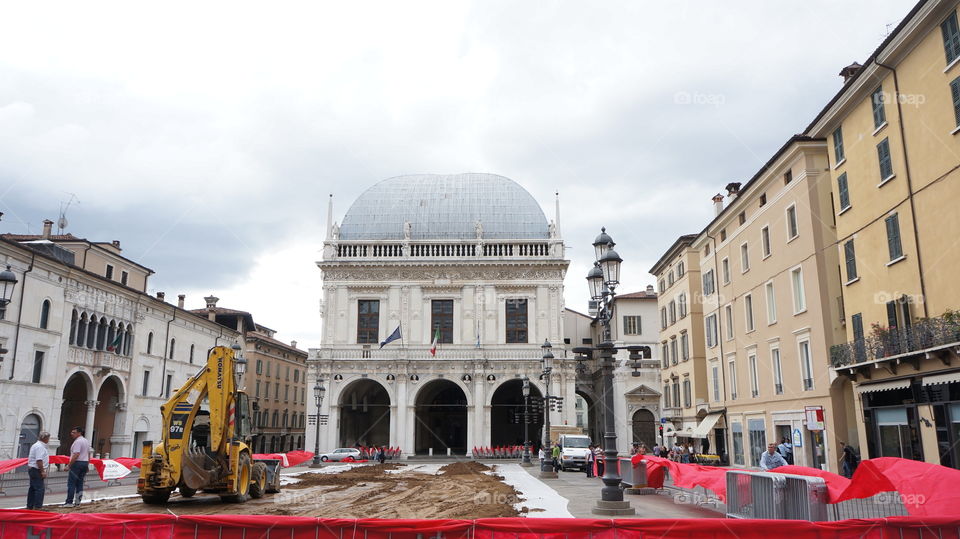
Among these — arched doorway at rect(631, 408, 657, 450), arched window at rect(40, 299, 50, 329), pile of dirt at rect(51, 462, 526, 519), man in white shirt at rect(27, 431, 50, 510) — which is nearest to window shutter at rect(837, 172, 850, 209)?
pile of dirt at rect(51, 462, 526, 519)

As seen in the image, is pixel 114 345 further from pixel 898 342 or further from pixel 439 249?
pixel 898 342

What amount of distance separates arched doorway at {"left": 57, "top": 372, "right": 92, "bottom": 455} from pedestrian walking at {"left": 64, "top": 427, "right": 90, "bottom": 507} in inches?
1045

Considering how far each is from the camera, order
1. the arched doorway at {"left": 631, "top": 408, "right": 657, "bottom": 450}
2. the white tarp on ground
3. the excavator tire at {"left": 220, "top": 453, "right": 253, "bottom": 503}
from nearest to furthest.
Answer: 1. the white tarp on ground
2. the excavator tire at {"left": 220, "top": 453, "right": 253, "bottom": 503}
3. the arched doorway at {"left": 631, "top": 408, "right": 657, "bottom": 450}

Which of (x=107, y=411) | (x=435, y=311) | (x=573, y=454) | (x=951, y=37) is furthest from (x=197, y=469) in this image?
(x=435, y=311)

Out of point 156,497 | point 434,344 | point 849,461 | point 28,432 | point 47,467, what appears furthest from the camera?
point 434,344

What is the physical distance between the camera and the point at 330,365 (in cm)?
5634

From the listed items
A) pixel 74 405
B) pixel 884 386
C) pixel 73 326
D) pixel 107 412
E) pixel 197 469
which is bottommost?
pixel 197 469

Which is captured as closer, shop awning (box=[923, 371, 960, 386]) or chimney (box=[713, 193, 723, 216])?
shop awning (box=[923, 371, 960, 386])

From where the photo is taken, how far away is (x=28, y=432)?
3497 cm

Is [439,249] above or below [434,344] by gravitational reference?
above

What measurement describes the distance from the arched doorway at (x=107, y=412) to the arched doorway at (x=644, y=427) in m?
37.9

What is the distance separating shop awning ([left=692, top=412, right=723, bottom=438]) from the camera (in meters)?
37.3

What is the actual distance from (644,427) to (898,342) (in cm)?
3817

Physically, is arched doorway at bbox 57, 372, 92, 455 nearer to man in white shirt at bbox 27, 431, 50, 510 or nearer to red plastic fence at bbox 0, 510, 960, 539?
man in white shirt at bbox 27, 431, 50, 510
